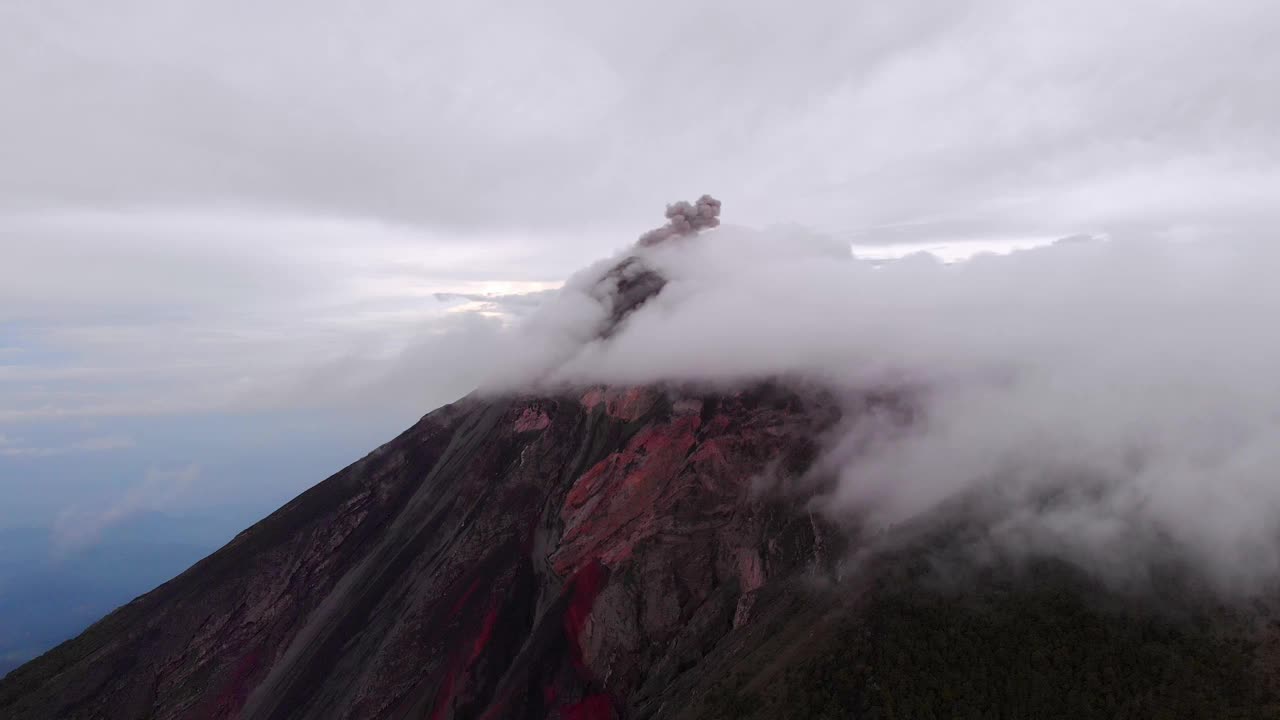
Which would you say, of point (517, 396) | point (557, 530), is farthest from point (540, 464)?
point (517, 396)

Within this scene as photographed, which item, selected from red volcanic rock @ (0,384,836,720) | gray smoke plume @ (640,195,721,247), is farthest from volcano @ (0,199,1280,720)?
gray smoke plume @ (640,195,721,247)

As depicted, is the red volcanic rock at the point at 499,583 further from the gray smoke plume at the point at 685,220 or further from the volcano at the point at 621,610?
the gray smoke plume at the point at 685,220

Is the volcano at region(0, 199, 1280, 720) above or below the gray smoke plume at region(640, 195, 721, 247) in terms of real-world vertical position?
below

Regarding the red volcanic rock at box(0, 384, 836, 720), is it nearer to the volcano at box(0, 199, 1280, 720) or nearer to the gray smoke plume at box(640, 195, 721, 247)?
the volcano at box(0, 199, 1280, 720)

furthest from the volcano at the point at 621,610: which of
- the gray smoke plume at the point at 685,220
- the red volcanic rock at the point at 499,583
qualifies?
the gray smoke plume at the point at 685,220

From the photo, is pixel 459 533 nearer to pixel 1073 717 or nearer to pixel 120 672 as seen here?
pixel 120 672
